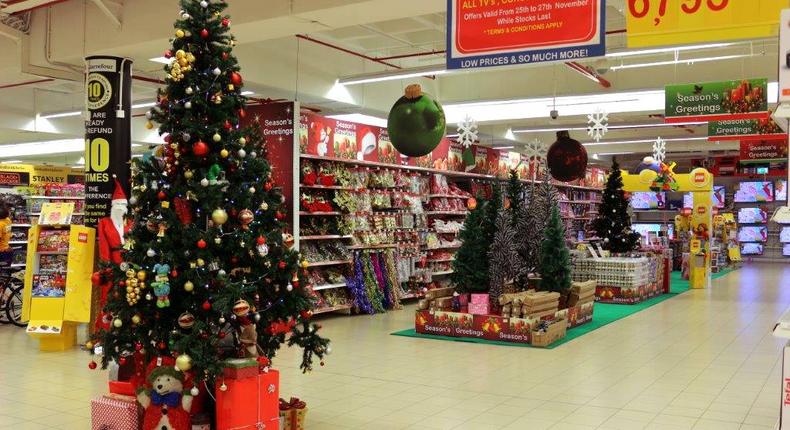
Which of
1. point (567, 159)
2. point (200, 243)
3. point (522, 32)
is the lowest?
point (200, 243)

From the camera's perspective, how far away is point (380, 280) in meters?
11.4

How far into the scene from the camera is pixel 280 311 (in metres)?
4.90

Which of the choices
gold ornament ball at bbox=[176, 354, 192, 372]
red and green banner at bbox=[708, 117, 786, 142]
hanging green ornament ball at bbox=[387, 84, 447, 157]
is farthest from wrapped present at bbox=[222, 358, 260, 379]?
red and green banner at bbox=[708, 117, 786, 142]

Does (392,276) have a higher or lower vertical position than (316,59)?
→ lower

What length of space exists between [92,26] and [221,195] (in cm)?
503

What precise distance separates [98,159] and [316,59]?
4.89 meters

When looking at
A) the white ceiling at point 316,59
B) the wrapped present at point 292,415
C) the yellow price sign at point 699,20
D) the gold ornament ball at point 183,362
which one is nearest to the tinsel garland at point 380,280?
the white ceiling at point 316,59

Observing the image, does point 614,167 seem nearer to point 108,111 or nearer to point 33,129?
point 108,111

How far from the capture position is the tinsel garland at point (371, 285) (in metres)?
11.0

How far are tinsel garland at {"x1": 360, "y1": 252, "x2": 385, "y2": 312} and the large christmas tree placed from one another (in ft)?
20.0

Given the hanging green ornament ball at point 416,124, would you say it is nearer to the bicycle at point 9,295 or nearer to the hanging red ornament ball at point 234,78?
the hanging red ornament ball at point 234,78

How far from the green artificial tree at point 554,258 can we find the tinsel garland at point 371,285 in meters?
2.72

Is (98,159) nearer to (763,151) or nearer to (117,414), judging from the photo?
(117,414)

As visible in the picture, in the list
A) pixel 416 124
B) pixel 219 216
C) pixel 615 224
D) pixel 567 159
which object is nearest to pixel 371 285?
pixel 567 159
